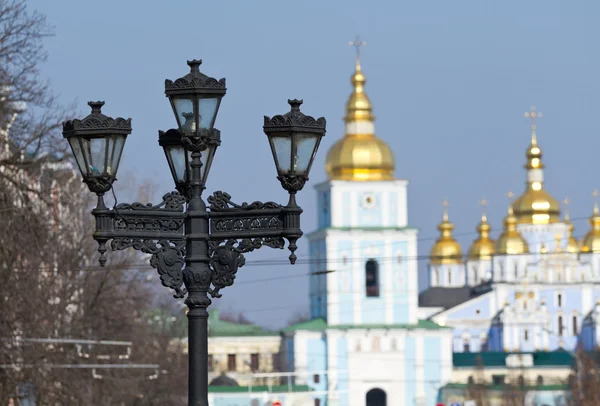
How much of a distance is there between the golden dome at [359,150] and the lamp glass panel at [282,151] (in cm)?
9339

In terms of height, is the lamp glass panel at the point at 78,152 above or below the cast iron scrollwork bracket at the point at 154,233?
above

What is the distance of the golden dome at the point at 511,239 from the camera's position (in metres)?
145

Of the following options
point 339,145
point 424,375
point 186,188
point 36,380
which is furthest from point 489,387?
point 186,188

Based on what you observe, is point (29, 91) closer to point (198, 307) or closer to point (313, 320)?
point (198, 307)

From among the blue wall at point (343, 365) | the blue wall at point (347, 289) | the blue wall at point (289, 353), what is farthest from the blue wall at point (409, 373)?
the blue wall at point (289, 353)

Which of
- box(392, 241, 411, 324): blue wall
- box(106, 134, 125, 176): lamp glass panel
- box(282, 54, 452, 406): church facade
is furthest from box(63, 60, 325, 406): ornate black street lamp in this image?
box(392, 241, 411, 324): blue wall

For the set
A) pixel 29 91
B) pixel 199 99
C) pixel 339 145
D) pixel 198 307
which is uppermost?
pixel 339 145

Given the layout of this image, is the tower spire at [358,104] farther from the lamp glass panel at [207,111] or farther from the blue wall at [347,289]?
the lamp glass panel at [207,111]

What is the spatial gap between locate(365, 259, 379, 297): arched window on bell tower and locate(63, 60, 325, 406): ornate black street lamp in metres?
93.0

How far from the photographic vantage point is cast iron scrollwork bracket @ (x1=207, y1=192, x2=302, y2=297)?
40.6 feet

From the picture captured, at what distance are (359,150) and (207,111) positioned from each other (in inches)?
3747

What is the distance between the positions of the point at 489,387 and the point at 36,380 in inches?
2854

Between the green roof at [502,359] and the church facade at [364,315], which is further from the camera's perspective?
the green roof at [502,359]

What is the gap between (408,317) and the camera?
10619cm
